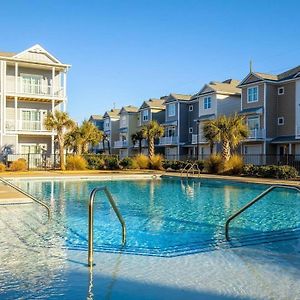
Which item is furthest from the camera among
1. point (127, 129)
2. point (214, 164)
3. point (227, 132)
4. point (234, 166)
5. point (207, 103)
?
point (127, 129)

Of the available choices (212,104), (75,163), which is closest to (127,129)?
(212,104)

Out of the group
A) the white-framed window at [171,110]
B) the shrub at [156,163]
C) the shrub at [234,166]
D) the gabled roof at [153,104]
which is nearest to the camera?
the shrub at [234,166]

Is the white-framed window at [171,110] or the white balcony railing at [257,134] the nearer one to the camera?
the white balcony railing at [257,134]

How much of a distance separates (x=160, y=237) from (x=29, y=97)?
28883 mm

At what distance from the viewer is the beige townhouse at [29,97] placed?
34625 millimetres

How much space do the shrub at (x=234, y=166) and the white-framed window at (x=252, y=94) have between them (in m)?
11.6

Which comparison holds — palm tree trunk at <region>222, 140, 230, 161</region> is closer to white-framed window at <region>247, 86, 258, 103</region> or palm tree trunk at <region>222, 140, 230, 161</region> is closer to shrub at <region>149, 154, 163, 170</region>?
shrub at <region>149, 154, 163, 170</region>

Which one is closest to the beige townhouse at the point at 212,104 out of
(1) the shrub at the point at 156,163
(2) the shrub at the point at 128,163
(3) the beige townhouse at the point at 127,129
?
(1) the shrub at the point at 156,163

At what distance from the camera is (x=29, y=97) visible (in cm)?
3497

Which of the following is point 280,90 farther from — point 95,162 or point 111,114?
point 111,114

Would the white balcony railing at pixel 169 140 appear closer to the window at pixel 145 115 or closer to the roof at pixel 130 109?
the window at pixel 145 115

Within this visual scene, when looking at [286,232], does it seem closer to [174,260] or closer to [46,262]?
[174,260]

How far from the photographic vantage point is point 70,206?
13828mm

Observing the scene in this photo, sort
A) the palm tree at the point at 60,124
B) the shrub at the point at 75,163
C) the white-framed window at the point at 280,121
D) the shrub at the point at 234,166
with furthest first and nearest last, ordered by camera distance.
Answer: the white-framed window at the point at 280,121
the shrub at the point at 75,163
the palm tree at the point at 60,124
the shrub at the point at 234,166
